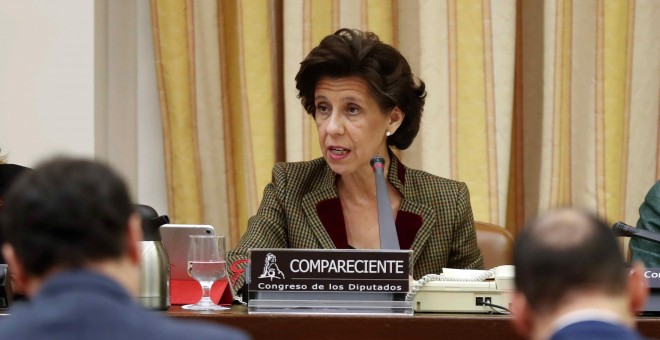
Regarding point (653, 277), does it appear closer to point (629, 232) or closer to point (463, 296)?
point (629, 232)

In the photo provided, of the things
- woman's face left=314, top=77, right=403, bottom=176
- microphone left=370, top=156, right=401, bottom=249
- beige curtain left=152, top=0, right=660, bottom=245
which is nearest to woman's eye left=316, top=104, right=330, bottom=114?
woman's face left=314, top=77, right=403, bottom=176

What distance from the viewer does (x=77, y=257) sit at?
→ 3.91 feet

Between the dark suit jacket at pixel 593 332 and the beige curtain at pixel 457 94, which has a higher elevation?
the beige curtain at pixel 457 94

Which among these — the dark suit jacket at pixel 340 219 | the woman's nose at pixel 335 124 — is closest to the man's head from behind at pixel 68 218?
the dark suit jacket at pixel 340 219

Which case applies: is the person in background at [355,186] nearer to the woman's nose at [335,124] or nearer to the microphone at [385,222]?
the woman's nose at [335,124]

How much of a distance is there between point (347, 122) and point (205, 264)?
2.69 feet

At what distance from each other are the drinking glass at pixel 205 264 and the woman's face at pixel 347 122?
0.70 metres

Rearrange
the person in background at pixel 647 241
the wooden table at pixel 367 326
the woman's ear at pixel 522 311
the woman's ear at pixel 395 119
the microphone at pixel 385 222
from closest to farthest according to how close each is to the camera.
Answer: the woman's ear at pixel 522 311 → the wooden table at pixel 367 326 → the microphone at pixel 385 222 → the person in background at pixel 647 241 → the woman's ear at pixel 395 119

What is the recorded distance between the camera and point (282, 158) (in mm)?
4035

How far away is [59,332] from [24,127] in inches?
107

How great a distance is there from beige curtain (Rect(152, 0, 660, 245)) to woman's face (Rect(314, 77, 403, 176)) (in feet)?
2.42

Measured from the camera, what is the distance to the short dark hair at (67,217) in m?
1.20

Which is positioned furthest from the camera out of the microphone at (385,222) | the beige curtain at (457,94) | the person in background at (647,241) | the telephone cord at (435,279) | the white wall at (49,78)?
the beige curtain at (457,94)

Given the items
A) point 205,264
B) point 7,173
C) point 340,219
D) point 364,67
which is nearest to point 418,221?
point 340,219
